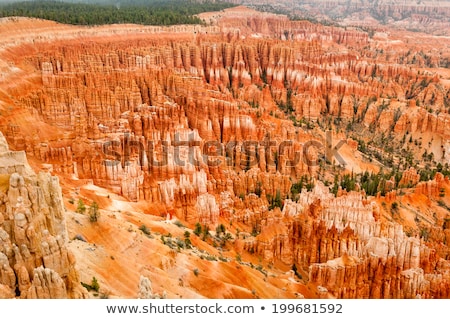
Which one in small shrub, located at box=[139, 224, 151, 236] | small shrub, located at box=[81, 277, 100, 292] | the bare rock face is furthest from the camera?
small shrub, located at box=[139, 224, 151, 236]

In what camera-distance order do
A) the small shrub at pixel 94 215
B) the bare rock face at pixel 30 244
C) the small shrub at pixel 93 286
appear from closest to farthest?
the bare rock face at pixel 30 244 → the small shrub at pixel 93 286 → the small shrub at pixel 94 215

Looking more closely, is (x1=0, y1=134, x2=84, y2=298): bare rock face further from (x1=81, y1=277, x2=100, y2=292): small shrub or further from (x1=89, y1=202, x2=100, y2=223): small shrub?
(x1=89, y1=202, x2=100, y2=223): small shrub

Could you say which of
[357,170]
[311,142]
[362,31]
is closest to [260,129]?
[311,142]

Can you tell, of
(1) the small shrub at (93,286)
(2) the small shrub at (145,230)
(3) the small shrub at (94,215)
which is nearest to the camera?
(1) the small shrub at (93,286)

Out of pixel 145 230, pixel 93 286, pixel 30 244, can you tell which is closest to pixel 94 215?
pixel 145 230

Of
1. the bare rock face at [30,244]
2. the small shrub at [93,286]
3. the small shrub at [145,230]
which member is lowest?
the small shrub at [145,230]

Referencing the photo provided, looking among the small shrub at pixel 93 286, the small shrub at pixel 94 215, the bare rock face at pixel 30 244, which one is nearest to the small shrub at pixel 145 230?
the small shrub at pixel 94 215

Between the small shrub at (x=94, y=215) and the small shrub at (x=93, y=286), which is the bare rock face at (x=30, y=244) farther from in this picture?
the small shrub at (x=94, y=215)

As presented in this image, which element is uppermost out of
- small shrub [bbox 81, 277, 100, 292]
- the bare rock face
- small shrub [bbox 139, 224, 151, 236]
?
the bare rock face

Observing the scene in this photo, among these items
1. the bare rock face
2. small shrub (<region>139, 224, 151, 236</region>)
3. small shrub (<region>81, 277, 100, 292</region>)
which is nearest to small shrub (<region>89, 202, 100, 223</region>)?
small shrub (<region>139, 224, 151, 236</region>)
